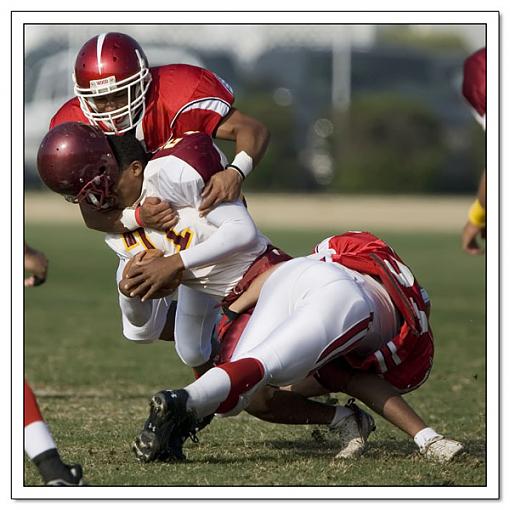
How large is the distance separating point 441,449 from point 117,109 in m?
1.90

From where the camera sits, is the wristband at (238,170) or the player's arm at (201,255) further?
the wristband at (238,170)

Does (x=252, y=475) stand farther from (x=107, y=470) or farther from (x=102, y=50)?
(x=102, y=50)

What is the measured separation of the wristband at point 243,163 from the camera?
168 inches

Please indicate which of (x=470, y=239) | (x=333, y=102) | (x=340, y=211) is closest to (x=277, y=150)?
(x=333, y=102)

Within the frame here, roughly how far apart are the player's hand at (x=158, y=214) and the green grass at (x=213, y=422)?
0.91 metres

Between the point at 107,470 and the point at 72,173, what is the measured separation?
1.10 m

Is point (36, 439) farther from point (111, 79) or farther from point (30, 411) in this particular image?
point (111, 79)

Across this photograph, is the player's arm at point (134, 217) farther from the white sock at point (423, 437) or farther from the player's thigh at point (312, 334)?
the white sock at point (423, 437)

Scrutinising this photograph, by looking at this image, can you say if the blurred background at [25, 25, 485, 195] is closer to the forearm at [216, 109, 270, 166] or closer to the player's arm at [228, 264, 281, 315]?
the forearm at [216, 109, 270, 166]

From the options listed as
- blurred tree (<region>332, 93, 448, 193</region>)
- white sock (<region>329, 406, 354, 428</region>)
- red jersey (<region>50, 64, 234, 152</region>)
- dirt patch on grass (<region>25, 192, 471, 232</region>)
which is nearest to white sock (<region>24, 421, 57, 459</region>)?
white sock (<region>329, 406, 354, 428</region>)

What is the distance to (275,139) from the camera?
32.1 meters

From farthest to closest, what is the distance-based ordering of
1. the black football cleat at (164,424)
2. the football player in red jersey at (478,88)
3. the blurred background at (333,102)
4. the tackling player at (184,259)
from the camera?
the blurred background at (333,102) → the football player in red jersey at (478,88) → the tackling player at (184,259) → the black football cleat at (164,424)

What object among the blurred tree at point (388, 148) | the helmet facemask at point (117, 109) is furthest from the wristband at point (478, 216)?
the blurred tree at point (388, 148)
